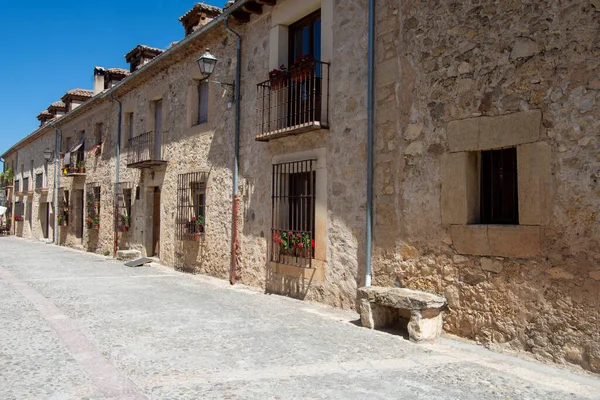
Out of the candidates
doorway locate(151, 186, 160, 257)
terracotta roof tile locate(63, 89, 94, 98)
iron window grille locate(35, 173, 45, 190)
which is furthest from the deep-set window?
iron window grille locate(35, 173, 45, 190)

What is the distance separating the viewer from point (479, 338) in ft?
16.7

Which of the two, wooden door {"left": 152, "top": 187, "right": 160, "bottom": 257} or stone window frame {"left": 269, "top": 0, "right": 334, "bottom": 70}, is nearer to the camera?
stone window frame {"left": 269, "top": 0, "right": 334, "bottom": 70}

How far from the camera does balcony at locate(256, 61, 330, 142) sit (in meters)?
7.36

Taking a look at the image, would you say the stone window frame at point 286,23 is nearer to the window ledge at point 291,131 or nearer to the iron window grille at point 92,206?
the window ledge at point 291,131

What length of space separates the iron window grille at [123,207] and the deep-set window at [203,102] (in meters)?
4.05

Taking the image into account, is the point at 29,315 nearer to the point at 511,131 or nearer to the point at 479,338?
the point at 479,338

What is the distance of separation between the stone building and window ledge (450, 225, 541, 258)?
0.05 ft

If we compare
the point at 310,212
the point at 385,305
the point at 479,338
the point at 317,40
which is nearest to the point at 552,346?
the point at 479,338

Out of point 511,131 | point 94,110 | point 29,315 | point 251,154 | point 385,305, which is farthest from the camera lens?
point 94,110

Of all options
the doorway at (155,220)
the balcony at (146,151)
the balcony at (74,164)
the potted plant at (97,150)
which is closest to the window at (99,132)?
the potted plant at (97,150)

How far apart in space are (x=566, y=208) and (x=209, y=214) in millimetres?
7140

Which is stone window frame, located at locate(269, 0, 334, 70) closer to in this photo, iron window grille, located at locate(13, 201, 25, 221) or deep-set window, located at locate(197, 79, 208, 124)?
deep-set window, located at locate(197, 79, 208, 124)

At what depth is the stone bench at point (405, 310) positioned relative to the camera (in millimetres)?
5164

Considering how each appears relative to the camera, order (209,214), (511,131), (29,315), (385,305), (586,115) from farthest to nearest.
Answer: (209,214)
(29,315)
(385,305)
(511,131)
(586,115)
